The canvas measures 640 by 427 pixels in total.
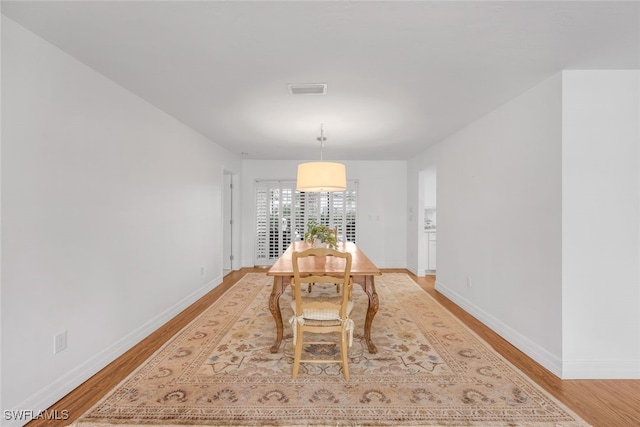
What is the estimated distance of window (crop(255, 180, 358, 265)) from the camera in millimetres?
6414

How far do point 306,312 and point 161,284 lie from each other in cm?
195

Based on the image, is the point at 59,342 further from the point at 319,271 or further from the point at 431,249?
the point at 431,249

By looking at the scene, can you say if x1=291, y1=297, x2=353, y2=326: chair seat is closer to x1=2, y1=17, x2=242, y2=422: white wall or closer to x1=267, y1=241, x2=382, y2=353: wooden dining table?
x1=267, y1=241, x2=382, y2=353: wooden dining table

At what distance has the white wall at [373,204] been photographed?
250 inches

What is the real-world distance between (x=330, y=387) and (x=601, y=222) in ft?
7.94

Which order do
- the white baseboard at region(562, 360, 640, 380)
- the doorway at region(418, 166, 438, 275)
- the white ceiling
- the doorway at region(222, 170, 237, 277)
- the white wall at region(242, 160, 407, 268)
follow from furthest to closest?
the white wall at region(242, 160, 407, 268) → the doorway at region(222, 170, 237, 277) → the doorway at region(418, 166, 438, 275) → the white baseboard at region(562, 360, 640, 380) → the white ceiling

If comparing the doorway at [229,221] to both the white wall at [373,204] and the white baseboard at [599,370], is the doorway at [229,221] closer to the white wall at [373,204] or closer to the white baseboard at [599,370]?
the white wall at [373,204]

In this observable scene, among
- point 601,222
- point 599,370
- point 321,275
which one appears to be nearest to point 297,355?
point 321,275

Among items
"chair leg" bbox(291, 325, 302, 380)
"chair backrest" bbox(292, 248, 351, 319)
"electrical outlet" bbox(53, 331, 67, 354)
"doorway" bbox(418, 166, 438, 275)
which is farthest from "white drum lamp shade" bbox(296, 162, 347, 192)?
"doorway" bbox(418, 166, 438, 275)

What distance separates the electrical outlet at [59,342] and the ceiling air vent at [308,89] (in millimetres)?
2490

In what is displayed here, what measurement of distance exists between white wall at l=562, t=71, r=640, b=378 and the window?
170 inches

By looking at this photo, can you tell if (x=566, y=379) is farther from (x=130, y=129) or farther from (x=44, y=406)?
(x=130, y=129)

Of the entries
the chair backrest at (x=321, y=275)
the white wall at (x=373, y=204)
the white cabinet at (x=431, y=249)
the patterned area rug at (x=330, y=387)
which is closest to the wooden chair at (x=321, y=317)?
the chair backrest at (x=321, y=275)

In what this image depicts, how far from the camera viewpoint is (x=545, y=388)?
2.13m
